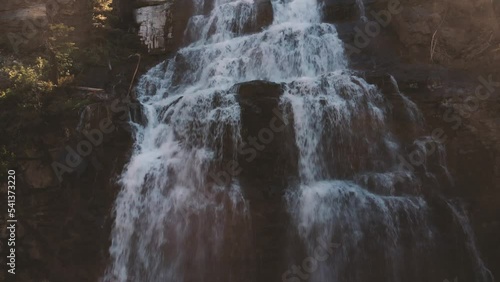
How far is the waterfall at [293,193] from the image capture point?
990 cm

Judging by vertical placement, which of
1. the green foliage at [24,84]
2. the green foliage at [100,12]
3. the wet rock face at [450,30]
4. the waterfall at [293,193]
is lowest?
the waterfall at [293,193]

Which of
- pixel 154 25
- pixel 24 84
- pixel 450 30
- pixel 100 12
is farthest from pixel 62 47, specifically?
pixel 450 30

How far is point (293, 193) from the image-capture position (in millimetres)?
10523

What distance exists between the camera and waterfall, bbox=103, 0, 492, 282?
9898mm

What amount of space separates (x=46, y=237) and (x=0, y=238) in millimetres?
1180

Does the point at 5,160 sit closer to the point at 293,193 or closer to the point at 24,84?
the point at 24,84

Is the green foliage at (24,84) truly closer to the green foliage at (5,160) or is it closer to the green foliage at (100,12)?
the green foliage at (5,160)

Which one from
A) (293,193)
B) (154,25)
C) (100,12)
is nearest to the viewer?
(293,193)

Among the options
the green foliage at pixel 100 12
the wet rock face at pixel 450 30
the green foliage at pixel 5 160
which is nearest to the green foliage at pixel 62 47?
the green foliage at pixel 100 12

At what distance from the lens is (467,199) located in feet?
35.7

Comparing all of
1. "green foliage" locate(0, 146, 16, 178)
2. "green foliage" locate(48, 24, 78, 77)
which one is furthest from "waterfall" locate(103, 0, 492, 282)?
"green foliage" locate(48, 24, 78, 77)

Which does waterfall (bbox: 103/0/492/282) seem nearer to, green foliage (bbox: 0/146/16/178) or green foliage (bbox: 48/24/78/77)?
green foliage (bbox: 0/146/16/178)

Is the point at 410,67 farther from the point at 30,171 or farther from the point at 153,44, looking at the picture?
the point at 30,171

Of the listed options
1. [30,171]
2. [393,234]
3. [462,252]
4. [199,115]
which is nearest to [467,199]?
[462,252]
